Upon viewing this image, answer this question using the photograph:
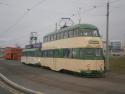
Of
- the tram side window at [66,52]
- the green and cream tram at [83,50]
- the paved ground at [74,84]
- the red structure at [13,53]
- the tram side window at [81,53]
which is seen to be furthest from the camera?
the red structure at [13,53]

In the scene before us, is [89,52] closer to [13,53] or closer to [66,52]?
[66,52]

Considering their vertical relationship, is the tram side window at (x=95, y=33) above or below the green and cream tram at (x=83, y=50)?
above

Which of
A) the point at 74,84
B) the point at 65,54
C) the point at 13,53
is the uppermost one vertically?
the point at 65,54

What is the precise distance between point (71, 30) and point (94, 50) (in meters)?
3.21

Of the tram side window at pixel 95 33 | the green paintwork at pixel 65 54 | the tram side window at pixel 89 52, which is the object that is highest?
the tram side window at pixel 95 33

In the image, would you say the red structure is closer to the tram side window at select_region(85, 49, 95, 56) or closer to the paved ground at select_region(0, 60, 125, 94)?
the tram side window at select_region(85, 49, 95, 56)

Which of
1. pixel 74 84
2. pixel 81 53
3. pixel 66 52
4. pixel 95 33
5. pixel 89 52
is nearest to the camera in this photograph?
pixel 74 84

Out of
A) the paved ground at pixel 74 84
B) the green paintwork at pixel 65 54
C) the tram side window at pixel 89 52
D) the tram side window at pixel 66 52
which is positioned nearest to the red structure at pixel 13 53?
the green paintwork at pixel 65 54

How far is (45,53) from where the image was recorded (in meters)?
41.6

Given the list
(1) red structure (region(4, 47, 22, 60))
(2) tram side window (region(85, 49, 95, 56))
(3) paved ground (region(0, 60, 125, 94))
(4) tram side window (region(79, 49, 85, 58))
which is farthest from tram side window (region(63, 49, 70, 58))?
(1) red structure (region(4, 47, 22, 60))

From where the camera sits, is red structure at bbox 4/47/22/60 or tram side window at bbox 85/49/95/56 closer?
tram side window at bbox 85/49/95/56

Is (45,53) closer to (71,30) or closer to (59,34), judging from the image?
(59,34)

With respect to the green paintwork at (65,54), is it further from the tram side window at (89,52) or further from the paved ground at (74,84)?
the paved ground at (74,84)

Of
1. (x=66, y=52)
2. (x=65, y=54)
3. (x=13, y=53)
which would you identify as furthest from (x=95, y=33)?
(x=13, y=53)
